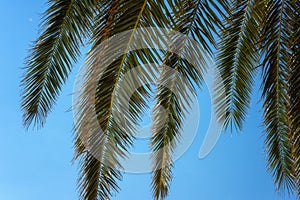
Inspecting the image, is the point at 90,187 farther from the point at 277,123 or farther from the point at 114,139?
the point at 277,123

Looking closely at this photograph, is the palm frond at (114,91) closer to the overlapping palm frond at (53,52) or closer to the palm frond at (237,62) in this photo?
the overlapping palm frond at (53,52)

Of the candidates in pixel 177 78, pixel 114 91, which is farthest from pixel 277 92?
pixel 114 91

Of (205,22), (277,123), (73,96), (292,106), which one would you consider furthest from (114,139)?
(277,123)

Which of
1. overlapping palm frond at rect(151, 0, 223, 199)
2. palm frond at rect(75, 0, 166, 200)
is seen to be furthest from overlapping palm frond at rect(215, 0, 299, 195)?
palm frond at rect(75, 0, 166, 200)

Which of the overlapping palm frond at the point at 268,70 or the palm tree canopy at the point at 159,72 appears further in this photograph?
the overlapping palm frond at the point at 268,70

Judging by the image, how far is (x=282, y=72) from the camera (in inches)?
211

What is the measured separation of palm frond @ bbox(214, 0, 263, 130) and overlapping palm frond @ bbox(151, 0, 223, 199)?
2.12 feet

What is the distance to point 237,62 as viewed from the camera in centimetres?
610

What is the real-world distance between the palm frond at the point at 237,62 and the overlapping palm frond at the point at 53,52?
6.02ft

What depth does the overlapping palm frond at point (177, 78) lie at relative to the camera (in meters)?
4.38

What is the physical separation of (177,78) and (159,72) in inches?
41.8

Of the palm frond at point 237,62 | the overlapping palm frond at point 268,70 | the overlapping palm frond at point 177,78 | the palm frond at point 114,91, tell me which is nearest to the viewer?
the palm frond at point 114,91

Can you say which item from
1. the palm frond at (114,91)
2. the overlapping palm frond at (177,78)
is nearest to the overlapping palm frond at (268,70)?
the overlapping palm frond at (177,78)

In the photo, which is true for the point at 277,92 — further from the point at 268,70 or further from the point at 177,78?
the point at 177,78
